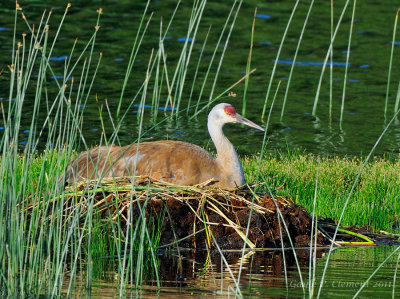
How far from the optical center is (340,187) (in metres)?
9.62

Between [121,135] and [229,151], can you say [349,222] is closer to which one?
[229,151]

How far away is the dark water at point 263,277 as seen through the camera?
241 inches

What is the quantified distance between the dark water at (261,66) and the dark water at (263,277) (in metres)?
5.39

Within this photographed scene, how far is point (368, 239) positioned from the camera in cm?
815

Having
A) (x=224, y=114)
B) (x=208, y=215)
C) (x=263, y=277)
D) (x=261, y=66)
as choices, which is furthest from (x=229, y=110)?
(x=261, y=66)

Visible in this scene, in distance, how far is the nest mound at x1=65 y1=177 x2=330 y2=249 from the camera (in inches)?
309

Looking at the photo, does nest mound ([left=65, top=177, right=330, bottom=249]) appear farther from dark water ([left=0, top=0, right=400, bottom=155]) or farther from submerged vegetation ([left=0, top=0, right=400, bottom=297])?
dark water ([left=0, top=0, right=400, bottom=155])

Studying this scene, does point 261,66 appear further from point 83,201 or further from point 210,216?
point 83,201

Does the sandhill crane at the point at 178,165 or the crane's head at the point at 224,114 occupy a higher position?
the crane's head at the point at 224,114

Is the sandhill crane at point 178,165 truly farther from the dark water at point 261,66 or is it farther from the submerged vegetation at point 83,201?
the dark water at point 261,66

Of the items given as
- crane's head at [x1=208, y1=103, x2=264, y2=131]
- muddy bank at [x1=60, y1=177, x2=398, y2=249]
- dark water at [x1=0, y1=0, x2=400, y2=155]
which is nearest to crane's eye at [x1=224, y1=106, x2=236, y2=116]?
crane's head at [x1=208, y1=103, x2=264, y2=131]

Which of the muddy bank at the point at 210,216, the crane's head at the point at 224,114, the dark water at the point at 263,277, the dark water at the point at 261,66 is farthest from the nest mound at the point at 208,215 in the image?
the dark water at the point at 261,66

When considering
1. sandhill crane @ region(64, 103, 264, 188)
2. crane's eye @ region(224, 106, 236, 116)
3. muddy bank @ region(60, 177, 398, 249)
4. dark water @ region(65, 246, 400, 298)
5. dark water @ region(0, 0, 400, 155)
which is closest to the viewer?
dark water @ region(65, 246, 400, 298)

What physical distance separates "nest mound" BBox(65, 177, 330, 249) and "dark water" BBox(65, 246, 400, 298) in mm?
233
